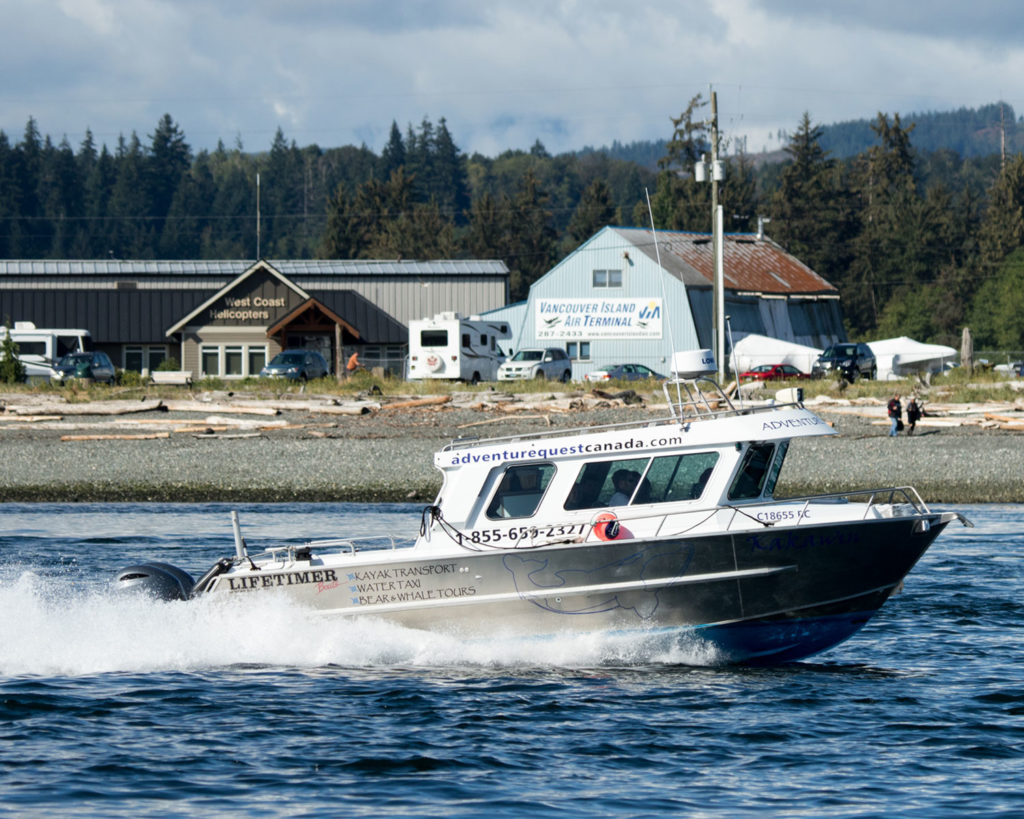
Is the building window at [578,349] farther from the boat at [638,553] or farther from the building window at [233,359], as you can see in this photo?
the boat at [638,553]

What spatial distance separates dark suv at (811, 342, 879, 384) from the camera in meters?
49.8

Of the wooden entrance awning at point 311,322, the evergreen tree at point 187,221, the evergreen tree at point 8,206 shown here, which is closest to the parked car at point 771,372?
the wooden entrance awning at point 311,322

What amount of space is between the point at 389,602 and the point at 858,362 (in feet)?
133

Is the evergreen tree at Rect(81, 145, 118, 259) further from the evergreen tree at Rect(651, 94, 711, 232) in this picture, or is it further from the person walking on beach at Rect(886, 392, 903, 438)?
the person walking on beach at Rect(886, 392, 903, 438)

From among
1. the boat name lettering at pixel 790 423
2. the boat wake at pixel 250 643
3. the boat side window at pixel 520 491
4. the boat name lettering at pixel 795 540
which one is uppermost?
the boat name lettering at pixel 790 423

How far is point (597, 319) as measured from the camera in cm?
5981

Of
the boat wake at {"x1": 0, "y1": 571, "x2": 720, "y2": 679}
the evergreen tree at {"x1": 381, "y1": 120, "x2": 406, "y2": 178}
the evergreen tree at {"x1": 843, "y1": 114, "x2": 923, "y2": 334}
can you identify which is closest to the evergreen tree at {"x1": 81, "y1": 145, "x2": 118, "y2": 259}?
the evergreen tree at {"x1": 381, "y1": 120, "x2": 406, "y2": 178}

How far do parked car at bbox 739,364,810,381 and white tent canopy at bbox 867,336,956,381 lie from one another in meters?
4.58

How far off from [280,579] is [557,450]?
2.85m

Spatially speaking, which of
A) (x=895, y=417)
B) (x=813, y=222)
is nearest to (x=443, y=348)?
(x=895, y=417)

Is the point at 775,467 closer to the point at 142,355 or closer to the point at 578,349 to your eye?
the point at 578,349

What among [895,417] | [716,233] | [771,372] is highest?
[716,233]

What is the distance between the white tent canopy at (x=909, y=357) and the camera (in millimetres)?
54375

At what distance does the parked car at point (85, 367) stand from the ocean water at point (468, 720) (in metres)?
30.4
